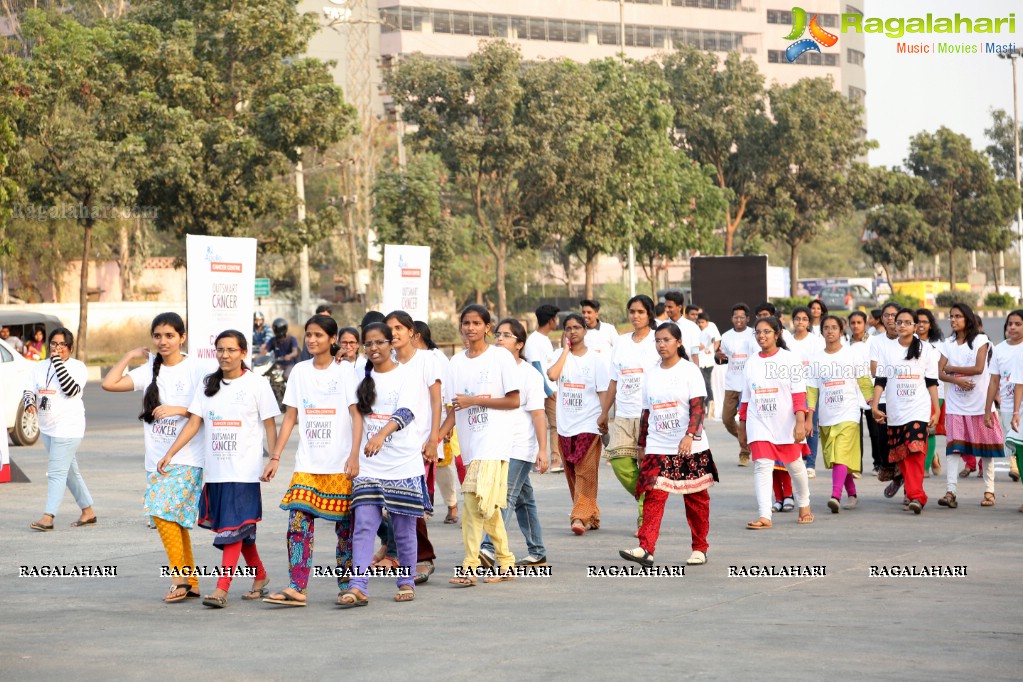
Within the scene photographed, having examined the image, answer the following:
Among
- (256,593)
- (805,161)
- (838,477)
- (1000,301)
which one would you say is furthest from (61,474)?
Result: (1000,301)

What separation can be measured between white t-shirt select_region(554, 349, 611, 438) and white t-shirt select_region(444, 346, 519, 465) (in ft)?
7.37

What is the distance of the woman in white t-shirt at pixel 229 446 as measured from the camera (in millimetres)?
8555

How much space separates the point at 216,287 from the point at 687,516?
7.66 meters

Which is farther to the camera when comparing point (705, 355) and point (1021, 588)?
point (705, 355)

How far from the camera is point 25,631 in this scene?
7898 mm

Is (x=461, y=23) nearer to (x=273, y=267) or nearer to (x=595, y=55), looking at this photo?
(x=595, y=55)

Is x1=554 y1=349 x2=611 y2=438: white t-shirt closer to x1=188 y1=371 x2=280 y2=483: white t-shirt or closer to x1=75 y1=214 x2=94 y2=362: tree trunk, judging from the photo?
x1=188 y1=371 x2=280 y2=483: white t-shirt

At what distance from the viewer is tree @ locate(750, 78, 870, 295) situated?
65.2m

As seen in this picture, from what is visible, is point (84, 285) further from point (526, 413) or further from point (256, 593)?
point (256, 593)

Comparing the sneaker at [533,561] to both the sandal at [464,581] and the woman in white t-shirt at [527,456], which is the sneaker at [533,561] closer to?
the woman in white t-shirt at [527,456]

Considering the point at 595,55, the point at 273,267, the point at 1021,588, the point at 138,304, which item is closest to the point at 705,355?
the point at 1021,588

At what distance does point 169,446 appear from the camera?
8773mm

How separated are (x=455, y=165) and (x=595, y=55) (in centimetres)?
5847

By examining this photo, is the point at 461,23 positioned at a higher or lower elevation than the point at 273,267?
higher
